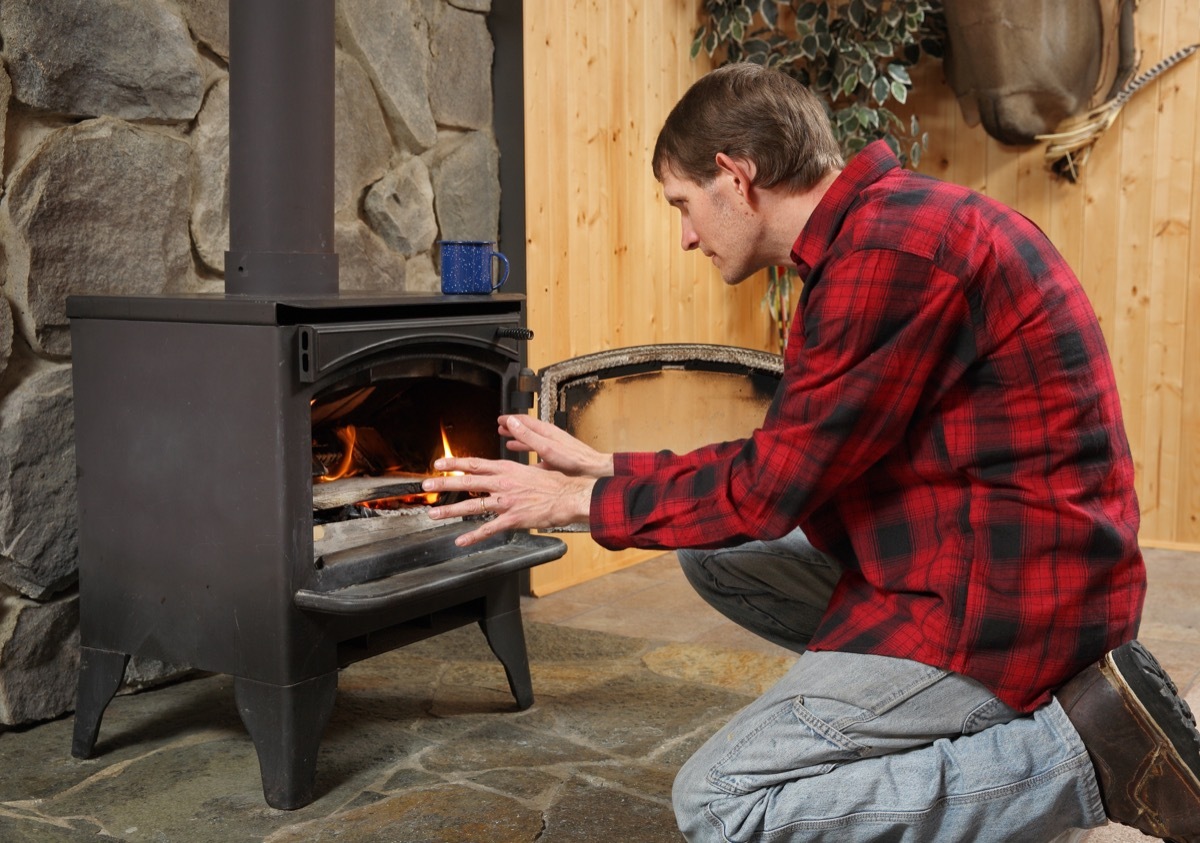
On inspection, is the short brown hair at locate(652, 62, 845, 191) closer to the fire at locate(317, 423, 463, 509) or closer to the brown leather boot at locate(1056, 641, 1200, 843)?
the brown leather boot at locate(1056, 641, 1200, 843)

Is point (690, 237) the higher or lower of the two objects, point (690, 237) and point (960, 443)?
the higher

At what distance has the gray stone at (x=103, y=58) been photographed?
222cm

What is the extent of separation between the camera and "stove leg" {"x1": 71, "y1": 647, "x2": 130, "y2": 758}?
223 centimetres

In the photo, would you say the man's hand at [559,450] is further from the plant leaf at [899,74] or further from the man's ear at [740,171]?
the plant leaf at [899,74]

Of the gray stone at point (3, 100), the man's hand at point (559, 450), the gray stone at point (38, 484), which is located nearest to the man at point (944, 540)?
the man's hand at point (559, 450)

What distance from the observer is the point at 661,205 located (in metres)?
3.90

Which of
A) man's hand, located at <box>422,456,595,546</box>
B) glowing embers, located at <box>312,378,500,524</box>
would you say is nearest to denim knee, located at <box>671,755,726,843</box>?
man's hand, located at <box>422,456,595,546</box>

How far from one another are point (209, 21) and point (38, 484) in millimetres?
941

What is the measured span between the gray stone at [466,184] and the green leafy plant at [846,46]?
41.4 inches

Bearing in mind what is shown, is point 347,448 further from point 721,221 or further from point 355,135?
point 721,221

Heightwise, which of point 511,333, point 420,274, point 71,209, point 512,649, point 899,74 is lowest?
point 512,649

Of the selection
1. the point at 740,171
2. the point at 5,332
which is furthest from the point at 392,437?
the point at 740,171

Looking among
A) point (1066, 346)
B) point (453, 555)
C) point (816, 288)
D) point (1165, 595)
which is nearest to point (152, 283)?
point (453, 555)

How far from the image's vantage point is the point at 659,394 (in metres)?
2.94
